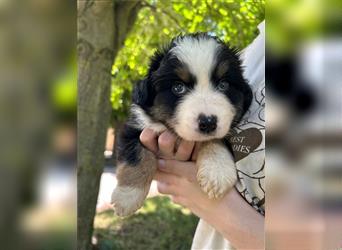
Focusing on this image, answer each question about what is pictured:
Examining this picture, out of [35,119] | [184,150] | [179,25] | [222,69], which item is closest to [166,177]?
[184,150]

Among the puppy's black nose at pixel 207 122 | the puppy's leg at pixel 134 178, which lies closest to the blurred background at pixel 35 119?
the puppy's black nose at pixel 207 122

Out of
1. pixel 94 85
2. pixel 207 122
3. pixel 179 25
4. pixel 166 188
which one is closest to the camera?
pixel 207 122

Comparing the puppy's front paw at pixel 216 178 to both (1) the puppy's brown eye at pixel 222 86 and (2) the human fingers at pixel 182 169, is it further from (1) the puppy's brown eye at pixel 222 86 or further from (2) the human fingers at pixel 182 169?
(1) the puppy's brown eye at pixel 222 86

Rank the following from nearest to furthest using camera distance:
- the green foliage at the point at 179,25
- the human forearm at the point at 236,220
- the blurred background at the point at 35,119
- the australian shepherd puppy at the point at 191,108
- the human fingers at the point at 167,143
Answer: the blurred background at the point at 35,119, the human forearm at the point at 236,220, the australian shepherd puppy at the point at 191,108, the human fingers at the point at 167,143, the green foliage at the point at 179,25

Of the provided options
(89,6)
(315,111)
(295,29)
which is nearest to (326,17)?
(295,29)

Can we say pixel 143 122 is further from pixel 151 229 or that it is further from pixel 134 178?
pixel 151 229
